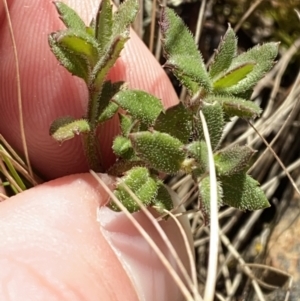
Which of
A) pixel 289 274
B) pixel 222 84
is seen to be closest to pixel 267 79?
pixel 289 274

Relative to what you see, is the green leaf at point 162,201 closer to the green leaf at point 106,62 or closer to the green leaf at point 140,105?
the green leaf at point 140,105

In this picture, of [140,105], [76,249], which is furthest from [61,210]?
[140,105]

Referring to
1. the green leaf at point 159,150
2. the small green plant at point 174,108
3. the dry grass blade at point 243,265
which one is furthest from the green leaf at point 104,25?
the dry grass blade at point 243,265

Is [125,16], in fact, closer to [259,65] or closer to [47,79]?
[259,65]

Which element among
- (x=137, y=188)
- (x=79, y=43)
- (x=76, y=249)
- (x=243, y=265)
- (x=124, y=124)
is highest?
(x=79, y=43)

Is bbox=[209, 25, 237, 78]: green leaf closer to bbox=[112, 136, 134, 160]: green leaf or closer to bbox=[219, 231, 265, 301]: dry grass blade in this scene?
bbox=[112, 136, 134, 160]: green leaf

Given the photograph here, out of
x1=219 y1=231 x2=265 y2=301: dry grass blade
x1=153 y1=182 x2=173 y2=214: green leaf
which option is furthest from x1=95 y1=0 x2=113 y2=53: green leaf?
x1=219 y1=231 x2=265 y2=301: dry grass blade
